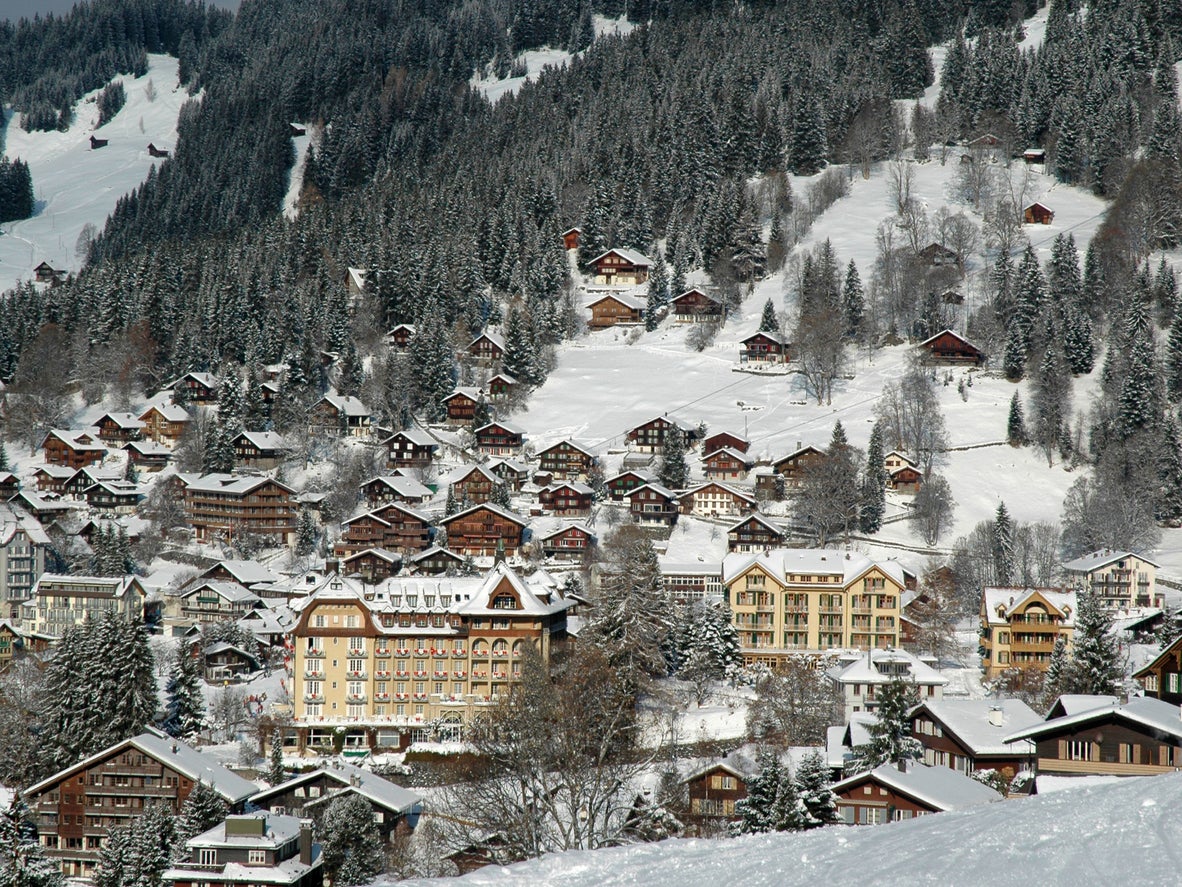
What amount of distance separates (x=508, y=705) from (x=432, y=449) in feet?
186

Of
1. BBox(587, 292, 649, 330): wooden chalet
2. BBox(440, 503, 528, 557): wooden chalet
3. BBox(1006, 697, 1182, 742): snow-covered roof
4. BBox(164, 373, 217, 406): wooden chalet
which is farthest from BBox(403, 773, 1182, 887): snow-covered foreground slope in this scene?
BBox(587, 292, 649, 330): wooden chalet

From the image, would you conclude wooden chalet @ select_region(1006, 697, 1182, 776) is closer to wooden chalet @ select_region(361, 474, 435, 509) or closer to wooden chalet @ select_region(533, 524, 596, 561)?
wooden chalet @ select_region(533, 524, 596, 561)

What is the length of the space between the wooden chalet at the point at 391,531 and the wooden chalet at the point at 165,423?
23.4 m

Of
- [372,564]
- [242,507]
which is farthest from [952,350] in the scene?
[242,507]

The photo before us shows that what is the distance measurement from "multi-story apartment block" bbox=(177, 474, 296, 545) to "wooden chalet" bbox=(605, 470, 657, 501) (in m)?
20.5

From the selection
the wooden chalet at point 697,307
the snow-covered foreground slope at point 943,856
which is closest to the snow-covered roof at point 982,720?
the snow-covered foreground slope at point 943,856

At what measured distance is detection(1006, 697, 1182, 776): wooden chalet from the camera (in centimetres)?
2870

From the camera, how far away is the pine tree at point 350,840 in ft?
127

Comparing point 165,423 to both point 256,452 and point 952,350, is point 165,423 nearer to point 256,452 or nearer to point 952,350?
point 256,452

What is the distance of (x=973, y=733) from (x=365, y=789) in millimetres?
19937

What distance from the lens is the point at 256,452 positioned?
300 ft

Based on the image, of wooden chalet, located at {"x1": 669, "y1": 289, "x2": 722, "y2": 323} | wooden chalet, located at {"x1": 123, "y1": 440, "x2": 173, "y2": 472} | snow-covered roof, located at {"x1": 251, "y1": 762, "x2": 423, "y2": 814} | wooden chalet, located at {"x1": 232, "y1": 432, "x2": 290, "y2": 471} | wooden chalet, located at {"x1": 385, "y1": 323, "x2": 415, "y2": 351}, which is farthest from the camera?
wooden chalet, located at {"x1": 669, "y1": 289, "x2": 722, "y2": 323}

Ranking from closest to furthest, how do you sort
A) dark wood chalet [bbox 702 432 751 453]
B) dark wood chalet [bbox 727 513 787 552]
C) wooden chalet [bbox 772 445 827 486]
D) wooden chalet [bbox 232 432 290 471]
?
dark wood chalet [bbox 727 513 787 552], wooden chalet [bbox 772 445 827 486], dark wood chalet [bbox 702 432 751 453], wooden chalet [bbox 232 432 290 471]

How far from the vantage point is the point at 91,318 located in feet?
363
